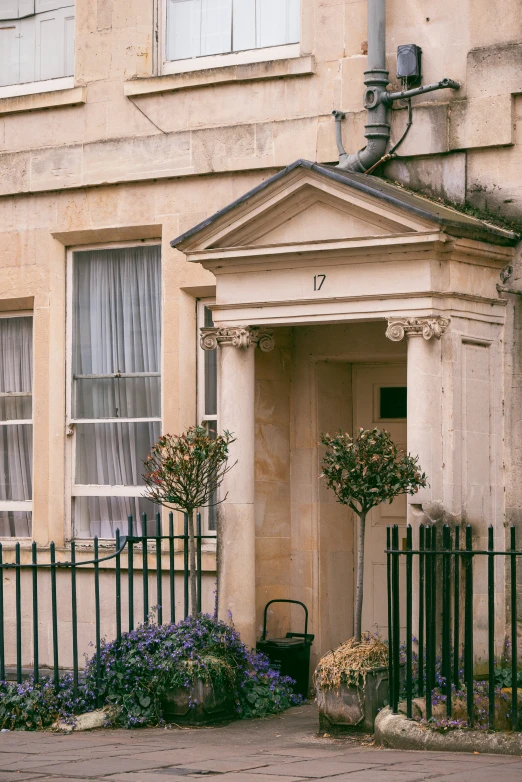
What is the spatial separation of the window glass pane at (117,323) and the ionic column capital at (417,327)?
118 inches

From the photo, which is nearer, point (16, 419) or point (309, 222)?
point (309, 222)

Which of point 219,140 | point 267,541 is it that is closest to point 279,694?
point 267,541

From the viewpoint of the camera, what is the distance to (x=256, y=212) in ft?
34.2

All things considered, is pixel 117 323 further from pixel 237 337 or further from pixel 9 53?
pixel 9 53

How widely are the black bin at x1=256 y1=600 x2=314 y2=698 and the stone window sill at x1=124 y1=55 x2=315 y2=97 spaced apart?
427 centimetres

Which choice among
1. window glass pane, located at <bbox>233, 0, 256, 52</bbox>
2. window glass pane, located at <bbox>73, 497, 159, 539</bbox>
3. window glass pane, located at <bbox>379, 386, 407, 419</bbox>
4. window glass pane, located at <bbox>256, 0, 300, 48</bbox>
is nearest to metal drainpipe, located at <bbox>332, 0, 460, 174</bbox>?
window glass pane, located at <bbox>256, 0, 300, 48</bbox>

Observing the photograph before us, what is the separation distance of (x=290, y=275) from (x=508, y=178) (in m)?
1.77

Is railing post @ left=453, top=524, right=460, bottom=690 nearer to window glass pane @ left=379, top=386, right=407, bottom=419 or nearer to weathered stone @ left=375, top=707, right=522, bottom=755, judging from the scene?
weathered stone @ left=375, top=707, right=522, bottom=755

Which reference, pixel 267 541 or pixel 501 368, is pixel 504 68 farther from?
pixel 267 541

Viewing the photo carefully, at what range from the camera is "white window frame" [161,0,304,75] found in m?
11.7

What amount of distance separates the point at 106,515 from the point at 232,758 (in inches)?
171

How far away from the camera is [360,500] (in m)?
9.47

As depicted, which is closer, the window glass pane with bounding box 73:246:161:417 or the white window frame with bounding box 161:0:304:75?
the white window frame with bounding box 161:0:304:75

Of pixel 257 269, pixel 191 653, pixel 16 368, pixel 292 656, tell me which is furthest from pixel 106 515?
pixel 257 269
